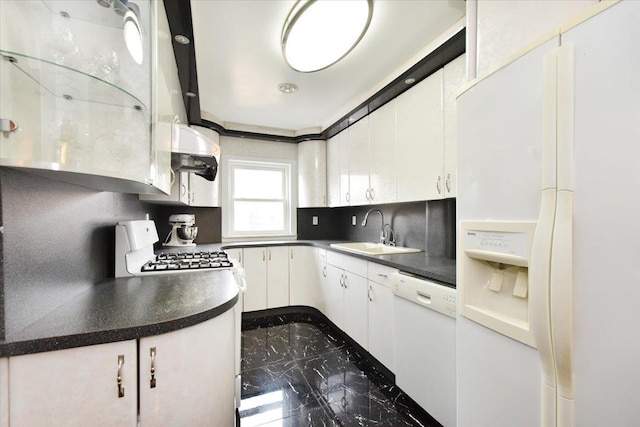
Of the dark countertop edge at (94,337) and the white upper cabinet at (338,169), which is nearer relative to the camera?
the dark countertop edge at (94,337)

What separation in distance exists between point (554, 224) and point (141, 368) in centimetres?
129

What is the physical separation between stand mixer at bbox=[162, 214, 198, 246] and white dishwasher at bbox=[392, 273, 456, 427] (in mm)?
2344

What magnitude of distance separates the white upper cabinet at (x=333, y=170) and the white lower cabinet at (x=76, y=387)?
266 centimetres

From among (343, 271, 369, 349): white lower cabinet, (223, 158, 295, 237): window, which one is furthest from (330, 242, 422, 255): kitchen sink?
(223, 158, 295, 237): window

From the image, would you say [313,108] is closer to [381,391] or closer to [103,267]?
[103,267]

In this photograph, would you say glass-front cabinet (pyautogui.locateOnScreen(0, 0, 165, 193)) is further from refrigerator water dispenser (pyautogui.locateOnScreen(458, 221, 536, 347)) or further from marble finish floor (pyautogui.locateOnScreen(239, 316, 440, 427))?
marble finish floor (pyautogui.locateOnScreen(239, 316, 440, 427))

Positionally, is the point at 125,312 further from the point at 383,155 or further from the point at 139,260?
the point at 383,155

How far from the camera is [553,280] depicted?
2.30ft

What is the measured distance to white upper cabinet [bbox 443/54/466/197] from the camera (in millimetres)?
1700

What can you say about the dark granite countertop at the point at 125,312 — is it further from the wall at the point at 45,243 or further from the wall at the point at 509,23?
the wall at the point at 509,23

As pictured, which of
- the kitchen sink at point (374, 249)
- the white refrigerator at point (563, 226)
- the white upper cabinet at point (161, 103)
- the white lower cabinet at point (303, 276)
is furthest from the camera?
the white lower cabinet at point (303, 276)

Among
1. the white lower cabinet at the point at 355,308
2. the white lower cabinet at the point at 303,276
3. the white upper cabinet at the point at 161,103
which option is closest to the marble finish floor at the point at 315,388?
the white lower cabinet at the point at 355,308

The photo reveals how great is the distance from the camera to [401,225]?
2.63 meters

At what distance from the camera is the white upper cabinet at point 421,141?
1832 millimetres
